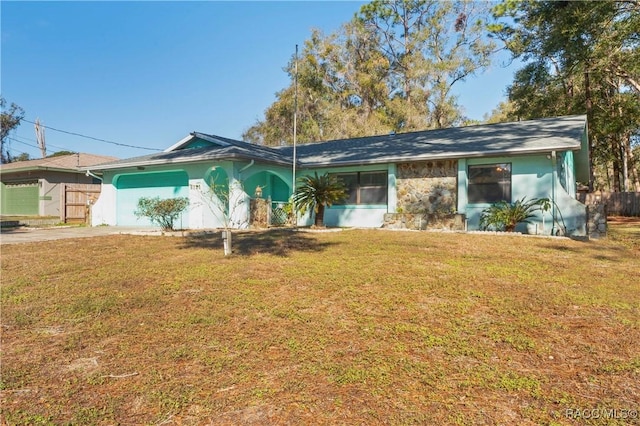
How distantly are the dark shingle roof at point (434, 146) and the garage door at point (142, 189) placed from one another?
90cm

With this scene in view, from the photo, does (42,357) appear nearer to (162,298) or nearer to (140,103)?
(162,298)

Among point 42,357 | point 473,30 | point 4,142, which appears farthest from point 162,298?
point 4,142

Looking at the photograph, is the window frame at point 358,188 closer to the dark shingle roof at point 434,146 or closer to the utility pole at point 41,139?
the dark shingle roof at point 434,146

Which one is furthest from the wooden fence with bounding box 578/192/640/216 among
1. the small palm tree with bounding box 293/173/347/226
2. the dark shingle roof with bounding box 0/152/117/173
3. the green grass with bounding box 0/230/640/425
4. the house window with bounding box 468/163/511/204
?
the dark shingle roof with bounding box 0/152/117/173

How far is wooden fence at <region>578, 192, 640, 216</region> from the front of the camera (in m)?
21.3

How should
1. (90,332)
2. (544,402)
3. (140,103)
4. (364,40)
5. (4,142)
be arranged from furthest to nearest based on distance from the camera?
(4,142)
(364,40)
(140,103)
(90,332)
(544,402)

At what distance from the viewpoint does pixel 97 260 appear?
6.56m

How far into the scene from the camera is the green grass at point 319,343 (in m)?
2.11

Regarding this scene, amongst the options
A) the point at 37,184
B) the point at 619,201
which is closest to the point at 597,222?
the point at 619,201

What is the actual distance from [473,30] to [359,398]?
33.4 metres

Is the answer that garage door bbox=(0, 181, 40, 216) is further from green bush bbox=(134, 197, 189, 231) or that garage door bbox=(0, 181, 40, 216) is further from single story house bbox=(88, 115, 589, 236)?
green bush bbox=(134, 197, 189, 231)

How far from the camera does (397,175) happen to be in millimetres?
13391

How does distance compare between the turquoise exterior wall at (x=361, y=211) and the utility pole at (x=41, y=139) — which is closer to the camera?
the turquoise exterior wall at (x=361, y=211)

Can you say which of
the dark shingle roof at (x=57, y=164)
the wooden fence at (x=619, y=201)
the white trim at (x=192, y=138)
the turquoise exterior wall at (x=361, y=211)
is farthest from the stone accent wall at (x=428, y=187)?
the dark shingle roof at (x=57, y=164)
